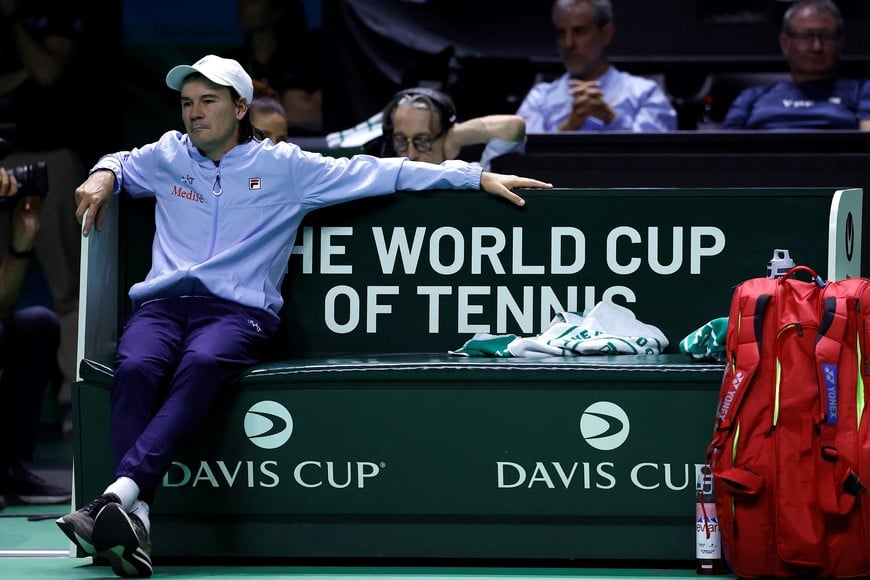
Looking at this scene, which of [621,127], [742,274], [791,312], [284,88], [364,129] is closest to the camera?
[791,312]

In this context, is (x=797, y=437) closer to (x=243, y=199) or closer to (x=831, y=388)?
(x=831, y=388)

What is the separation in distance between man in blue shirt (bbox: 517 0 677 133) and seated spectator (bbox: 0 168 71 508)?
234cm

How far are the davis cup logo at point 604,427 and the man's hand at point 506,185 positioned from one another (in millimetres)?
690

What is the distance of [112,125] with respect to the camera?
786cm

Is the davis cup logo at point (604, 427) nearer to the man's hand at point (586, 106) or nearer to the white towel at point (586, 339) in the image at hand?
the white towel at point (586, 339)

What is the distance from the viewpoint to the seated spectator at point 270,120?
5.41 meters

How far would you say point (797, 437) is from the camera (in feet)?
12.2

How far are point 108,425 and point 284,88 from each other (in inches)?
144

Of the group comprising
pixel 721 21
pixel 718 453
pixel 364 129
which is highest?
pixel 721 21

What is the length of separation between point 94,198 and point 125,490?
0.85 m

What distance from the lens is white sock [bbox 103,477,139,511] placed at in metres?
3.78

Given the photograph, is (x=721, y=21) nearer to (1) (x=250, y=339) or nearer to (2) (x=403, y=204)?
(2) (x=403, y=204)

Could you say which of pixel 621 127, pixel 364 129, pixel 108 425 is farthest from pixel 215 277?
pixel 621 127

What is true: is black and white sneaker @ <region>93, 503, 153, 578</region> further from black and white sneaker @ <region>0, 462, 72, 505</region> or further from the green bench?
black and white sneaker @ <region>0, 462, 72, 505</region>
